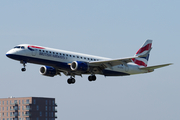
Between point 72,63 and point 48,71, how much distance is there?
6.97 metres

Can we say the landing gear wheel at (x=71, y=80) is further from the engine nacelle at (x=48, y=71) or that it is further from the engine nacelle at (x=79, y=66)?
the engine nacelle at (x=79, y=66)

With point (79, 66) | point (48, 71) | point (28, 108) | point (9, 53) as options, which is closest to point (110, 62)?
point (79, 66)

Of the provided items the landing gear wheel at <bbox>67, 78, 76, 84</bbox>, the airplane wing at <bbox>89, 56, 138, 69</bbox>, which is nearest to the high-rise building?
the landing gear wheel at <bbox>67, 78, 76, 84</bbox>

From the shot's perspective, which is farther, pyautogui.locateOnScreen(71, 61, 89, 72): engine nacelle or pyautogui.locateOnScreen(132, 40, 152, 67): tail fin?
pyautogui.locateOnScreen(132, 40, 152, 67): tail fin

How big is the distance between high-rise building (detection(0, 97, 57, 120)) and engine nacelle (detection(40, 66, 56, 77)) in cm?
5988

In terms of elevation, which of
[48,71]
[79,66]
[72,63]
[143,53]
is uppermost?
[143,53]

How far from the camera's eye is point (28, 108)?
145 m

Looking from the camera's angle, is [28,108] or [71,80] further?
[28,108]

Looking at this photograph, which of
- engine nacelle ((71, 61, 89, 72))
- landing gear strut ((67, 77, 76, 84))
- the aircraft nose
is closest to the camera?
the aircraft nose

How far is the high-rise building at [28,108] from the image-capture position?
474ft

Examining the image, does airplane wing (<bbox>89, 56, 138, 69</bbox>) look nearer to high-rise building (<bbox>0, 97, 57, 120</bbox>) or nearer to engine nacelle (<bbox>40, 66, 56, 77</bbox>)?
engine nacelle (<bbox>40, 66, 56, 77</bbox>)

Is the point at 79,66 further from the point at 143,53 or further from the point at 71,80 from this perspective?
the point at 143,53

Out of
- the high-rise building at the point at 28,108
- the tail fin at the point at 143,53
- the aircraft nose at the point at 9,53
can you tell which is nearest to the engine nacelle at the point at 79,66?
the aircraft nose at the point at 9,53

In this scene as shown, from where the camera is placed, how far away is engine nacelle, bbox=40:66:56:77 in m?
85.4
